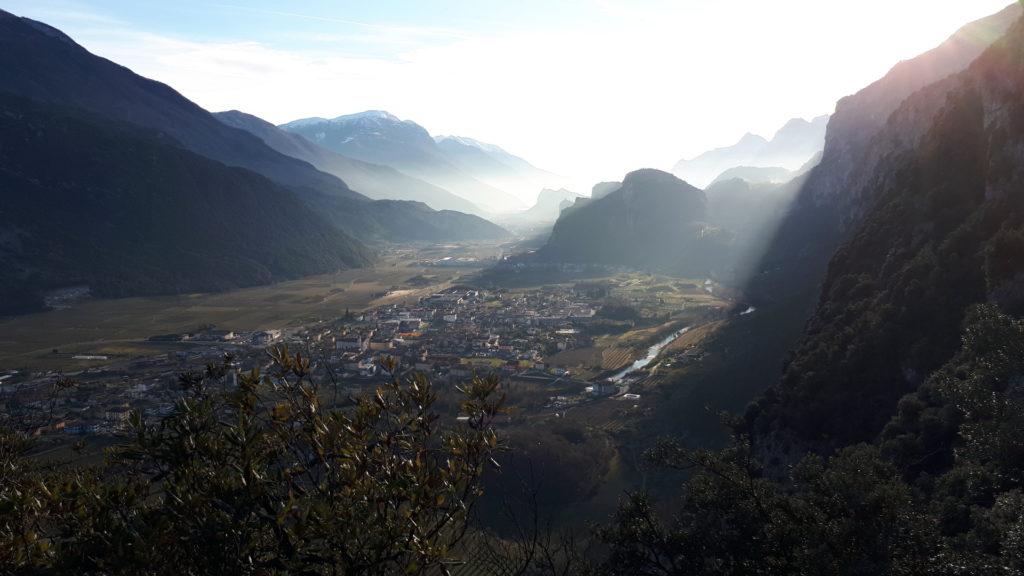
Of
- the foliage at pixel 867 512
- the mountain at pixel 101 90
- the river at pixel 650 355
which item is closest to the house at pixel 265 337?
the river at pixel 650 355

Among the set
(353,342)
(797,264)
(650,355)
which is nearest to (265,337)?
(353,342)

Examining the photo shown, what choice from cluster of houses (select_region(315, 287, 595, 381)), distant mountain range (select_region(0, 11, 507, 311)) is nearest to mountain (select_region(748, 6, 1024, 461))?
cluster of houses (select_region(315, 287, 595, 381))

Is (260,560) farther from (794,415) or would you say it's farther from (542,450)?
(542,450)

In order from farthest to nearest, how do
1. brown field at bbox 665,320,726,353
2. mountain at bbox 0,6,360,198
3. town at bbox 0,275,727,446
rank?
mountain at bbox 0,6,360,198 → brown field at bbox 665,320,726,353 → town at bbox 0,275,727,446

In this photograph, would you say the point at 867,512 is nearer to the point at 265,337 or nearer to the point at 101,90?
the point at 265,337

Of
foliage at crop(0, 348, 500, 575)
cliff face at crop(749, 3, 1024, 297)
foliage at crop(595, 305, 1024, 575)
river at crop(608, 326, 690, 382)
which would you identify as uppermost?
cliff face at crop(749, 3, 1024, 297)

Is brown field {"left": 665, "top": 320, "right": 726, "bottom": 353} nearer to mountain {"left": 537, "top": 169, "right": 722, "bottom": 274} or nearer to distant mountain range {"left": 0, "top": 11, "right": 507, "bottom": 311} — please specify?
mountain {"left": 537, "top": 169, "right": 722, "bottom": 274}
